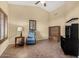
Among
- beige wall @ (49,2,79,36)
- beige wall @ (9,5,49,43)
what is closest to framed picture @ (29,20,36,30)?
beige wall @ (9,5,49,43)

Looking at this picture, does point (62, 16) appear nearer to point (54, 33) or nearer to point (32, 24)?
point (54, 33)

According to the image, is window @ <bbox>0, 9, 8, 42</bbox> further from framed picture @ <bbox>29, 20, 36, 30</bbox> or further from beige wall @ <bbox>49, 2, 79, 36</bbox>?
beige wall @ <bbox>49, 2, 79, 36</bbox>

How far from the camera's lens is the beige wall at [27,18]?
4.57 m

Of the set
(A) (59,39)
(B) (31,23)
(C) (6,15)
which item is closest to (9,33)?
(C) (6,15)

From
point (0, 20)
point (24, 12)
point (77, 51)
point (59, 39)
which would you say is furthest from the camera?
point (24, 12)

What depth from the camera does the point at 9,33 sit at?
474 centimetres

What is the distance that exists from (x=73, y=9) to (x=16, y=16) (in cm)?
226

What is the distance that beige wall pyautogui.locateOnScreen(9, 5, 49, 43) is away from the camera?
4.57m

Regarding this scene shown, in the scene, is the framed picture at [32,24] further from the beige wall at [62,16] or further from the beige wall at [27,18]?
the beige wall at [62,16]

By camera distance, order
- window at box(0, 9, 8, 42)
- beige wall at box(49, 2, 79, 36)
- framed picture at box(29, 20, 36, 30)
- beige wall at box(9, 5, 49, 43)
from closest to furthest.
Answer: window at box(0, 9, 8, 42), beige wall at box(49, 2, 79, 36), beige wall at box(9, 5, 49, 43), framed picture at box(29, 20, 36, 30)

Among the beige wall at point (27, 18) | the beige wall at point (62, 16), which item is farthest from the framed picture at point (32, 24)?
the beige wall at point (62, 16)

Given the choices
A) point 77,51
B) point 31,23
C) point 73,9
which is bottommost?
point 77,51

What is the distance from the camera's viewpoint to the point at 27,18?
17.5 ft

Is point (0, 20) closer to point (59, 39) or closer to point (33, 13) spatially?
point (33, 13)
